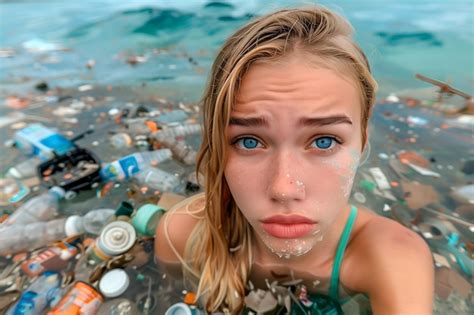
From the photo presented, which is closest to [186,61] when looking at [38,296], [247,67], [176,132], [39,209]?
[176,132]

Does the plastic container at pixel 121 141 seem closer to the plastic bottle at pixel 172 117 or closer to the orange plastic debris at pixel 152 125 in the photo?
the orange plastic debris at pixel 152 125

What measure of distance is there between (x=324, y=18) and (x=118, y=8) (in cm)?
1157

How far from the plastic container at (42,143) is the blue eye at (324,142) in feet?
11.2

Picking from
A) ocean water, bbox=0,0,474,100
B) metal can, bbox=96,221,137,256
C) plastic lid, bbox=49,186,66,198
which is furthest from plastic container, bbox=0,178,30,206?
ocean water, bbox=0,0,474,100

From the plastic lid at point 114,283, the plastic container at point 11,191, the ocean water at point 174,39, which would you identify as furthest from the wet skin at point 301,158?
the ocean water at point 174,39

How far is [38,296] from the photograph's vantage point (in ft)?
7.88

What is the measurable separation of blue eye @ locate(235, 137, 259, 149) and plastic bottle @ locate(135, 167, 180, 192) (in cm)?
224

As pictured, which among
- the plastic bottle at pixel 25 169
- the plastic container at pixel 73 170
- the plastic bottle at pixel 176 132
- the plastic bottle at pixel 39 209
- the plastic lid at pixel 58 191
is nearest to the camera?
the plastic bottle at pixel 39 209

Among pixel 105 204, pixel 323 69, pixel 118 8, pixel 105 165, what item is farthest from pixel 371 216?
pixel 118 8

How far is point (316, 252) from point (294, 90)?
1.13 m

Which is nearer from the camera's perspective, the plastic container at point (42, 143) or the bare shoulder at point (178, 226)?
the bare shoulder at point (178, 226)

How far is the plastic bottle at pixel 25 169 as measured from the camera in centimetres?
383

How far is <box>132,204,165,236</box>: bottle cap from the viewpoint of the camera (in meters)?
2.86

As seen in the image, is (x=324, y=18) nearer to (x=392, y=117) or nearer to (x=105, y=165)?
(x=105, y=165)
